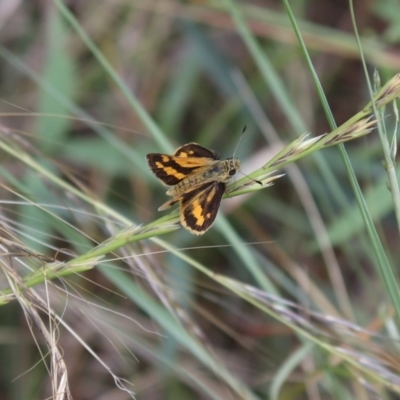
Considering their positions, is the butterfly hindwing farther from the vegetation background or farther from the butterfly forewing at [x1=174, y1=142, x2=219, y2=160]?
the vegetation background

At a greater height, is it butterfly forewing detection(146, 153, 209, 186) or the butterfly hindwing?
butterfly forewing detection(146, 153, 209, 186)

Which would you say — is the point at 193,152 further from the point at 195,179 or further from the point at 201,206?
the point at 201,206

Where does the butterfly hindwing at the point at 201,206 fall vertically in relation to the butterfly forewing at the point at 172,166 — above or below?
below

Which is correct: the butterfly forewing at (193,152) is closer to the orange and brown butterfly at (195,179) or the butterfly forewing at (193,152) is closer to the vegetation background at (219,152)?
the orange and brown butterfly at (195,179)

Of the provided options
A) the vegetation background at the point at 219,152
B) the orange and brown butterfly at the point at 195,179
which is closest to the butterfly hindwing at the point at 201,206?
the orange and brown butterfly at the point at 195,179

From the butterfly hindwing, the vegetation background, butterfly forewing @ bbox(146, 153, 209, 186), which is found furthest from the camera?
the vegetation background

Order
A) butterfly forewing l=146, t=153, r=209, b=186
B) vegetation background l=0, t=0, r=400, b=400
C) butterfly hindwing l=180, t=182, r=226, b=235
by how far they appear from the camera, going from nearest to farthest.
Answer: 1. butterfly hindwing l=180, t=182, r=226, b=235
2. butterfly forewing l=146, t=153, r=209, b=186
3. vegetation background l=0, t=0, r=400, b=400

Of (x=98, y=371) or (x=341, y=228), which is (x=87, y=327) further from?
(x=341, y=228)

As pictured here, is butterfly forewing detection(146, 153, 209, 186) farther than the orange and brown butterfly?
Yes

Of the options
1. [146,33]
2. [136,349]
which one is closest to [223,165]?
[136,349]

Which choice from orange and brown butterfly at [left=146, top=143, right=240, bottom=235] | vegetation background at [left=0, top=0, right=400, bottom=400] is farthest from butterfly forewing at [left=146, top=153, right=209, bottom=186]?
vegetation background at [left=0, top=0, right=400, bottom=400]
